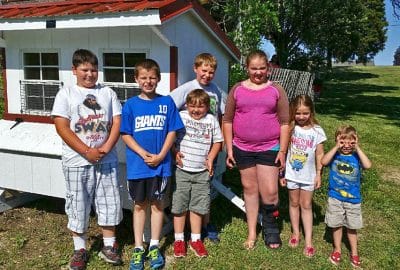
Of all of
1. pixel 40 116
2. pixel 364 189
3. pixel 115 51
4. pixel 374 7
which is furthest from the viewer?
pixel 374 7

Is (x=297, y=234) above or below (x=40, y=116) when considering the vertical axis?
below

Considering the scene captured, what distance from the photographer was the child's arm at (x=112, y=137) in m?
3.19

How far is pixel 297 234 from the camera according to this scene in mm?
3818

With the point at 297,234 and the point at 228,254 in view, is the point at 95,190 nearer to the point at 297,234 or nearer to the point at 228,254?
the point at 228,254

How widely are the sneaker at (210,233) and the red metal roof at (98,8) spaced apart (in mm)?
2044

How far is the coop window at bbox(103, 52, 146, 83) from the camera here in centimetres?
408

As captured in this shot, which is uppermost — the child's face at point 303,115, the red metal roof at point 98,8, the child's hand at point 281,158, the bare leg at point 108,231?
the red metal roof at point 98,8

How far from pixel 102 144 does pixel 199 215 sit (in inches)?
42.7

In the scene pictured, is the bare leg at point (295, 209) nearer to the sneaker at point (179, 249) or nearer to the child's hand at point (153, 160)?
the sneaker at point (179, 249)

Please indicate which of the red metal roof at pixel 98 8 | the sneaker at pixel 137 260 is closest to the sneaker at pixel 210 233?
the sneaker at pixel 137 260

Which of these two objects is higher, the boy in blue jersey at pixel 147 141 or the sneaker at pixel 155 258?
the boy in blue jersey at pixel 147 141

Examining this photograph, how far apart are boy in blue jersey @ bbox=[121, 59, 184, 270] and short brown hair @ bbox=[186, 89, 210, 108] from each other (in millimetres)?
182

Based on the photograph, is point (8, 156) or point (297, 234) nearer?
point (297, 234)

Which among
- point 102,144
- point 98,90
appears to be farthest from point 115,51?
point 102,144
